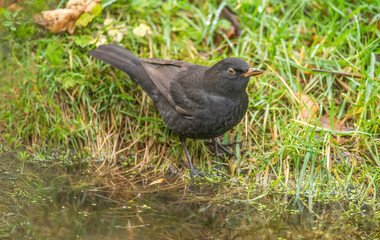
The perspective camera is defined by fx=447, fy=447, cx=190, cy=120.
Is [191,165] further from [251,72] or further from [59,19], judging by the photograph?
[59,19]

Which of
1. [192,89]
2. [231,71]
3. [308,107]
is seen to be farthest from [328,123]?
[192,89]

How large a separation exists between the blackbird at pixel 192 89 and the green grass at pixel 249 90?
283mm

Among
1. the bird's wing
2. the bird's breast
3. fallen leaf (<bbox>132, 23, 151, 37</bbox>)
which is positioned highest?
fallen leaf (<bbox>132, 23, 151, 37</bbox>)

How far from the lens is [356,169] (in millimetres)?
4109

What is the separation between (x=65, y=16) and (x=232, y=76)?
2.21 metres

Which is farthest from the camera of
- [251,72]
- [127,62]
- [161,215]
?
[127,62]

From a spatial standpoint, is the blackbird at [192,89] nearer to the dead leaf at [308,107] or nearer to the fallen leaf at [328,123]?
the dead leaf at [308,107]

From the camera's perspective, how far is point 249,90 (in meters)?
4.85

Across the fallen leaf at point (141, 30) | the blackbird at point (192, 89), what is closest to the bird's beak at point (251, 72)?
the blackbird at point (192, 89)

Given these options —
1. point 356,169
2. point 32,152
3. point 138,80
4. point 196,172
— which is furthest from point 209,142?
point 32,152

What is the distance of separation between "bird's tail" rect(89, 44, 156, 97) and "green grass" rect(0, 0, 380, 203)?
245 millimetres

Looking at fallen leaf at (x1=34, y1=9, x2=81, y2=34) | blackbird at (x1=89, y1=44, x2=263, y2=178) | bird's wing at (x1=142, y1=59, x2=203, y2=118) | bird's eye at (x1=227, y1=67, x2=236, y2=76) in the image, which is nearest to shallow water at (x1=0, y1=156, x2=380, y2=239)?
blackbird at (x1=89, y1=44, x2=263, y2=178)

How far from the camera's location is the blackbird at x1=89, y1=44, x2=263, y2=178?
415 centimetres

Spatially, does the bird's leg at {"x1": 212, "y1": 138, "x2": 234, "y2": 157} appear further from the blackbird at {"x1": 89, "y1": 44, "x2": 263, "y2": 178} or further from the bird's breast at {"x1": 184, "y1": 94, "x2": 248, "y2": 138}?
the bird's breast at {"x1": 184, "y1": 94, "x2": 248, "y2": 138}
